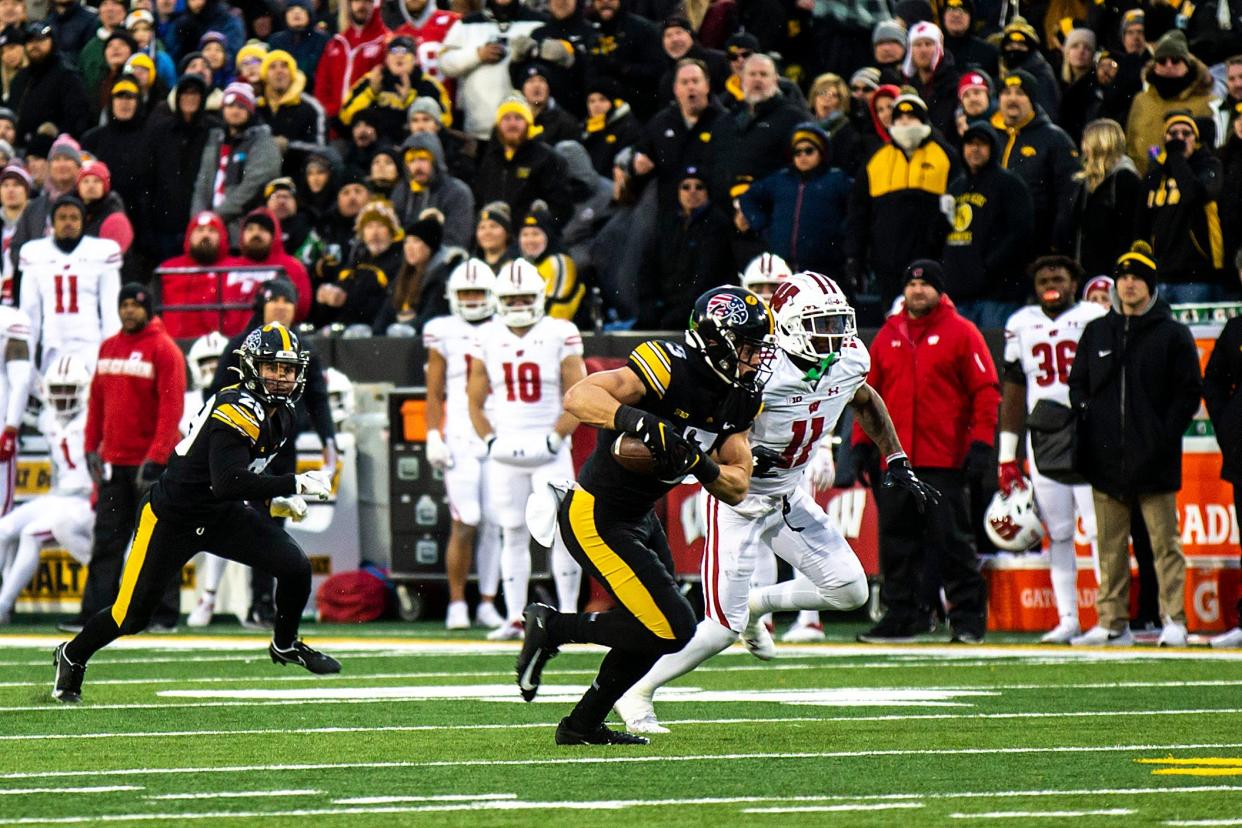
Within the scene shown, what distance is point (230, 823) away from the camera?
5.42 metres

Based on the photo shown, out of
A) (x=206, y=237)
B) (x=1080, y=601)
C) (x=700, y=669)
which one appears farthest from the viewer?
(x=206, y=237)

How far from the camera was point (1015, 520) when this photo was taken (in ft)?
39.2

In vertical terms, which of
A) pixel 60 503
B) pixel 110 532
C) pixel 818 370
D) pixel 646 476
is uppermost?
pixel 818 370

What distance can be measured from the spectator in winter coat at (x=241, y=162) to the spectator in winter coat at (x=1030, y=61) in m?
5.19

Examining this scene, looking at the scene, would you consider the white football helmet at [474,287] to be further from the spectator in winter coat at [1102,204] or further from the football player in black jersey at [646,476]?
the football player in black jersey at [646,476]

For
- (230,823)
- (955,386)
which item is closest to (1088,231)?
(955,386)

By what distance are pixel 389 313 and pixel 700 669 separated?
496cm

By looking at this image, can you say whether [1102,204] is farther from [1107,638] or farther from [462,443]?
[462,443]

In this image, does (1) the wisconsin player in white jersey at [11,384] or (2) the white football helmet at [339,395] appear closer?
(1) the wisconsin player in white jersey at [11,384]

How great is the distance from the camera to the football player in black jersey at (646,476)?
22.9ft

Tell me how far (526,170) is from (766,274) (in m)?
2.86

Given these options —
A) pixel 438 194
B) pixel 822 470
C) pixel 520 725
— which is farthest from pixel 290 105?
pixel 520 725

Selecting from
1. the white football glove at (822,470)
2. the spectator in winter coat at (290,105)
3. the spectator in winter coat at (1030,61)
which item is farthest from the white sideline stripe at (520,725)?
the spectator in winter coat at (290,105)

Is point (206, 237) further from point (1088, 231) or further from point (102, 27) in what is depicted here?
point (1088, 231)
